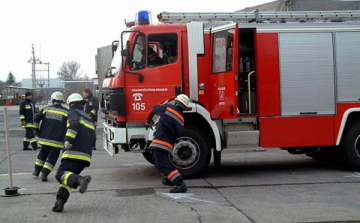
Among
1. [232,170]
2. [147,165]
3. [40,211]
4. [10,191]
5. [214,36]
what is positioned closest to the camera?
[40,211]

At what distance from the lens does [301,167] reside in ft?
33.4

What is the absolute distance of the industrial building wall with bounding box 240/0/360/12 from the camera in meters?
12.1

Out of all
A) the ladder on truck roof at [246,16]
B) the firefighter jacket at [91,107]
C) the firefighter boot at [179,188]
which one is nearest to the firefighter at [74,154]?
the firefighter boot at [179,188]

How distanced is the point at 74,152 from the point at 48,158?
2518 millimetres

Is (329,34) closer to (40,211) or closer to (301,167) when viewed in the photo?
(301,167)

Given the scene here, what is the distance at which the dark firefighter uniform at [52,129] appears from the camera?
8.55 m

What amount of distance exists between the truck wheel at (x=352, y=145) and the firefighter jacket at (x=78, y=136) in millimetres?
5325

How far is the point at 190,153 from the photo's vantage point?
8.51 m

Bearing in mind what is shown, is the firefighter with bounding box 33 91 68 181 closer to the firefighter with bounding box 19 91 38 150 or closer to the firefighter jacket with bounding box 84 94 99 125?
the firefighter jacket with bounding box 84 94 99 125

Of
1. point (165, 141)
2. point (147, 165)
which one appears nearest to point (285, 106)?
point (165, 141)

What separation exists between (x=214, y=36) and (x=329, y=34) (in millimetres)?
2376

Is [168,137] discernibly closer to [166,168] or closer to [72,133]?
[166,168]

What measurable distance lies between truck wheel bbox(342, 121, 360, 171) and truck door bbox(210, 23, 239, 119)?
2.57 m

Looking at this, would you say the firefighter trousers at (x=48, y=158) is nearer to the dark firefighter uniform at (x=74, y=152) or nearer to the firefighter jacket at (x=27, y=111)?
the dark firefighter uniform at (x=74, y=152)
